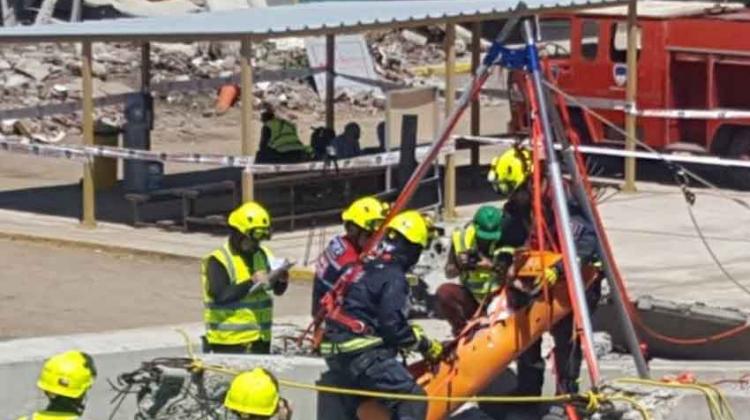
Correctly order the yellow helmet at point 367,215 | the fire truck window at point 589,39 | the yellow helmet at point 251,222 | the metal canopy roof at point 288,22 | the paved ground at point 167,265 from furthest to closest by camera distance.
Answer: the fire truck window at point 589,39, the metal canopy roof at point 288,22, the paved ground at point 167,265, the yellow helmet at point 367,215, the yellow helmet at point 251,222

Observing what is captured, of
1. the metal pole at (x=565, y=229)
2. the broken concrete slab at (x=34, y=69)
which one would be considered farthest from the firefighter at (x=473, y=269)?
the broken concrete slab at (x=34, y=69)

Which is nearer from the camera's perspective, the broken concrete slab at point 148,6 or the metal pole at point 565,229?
the metal pole at point 565,229

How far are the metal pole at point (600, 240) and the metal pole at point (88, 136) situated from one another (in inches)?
394

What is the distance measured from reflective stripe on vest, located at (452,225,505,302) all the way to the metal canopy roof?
6733 millimetres

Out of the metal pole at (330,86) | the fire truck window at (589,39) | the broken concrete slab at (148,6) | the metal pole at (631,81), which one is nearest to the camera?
the metal pole at (631,81)

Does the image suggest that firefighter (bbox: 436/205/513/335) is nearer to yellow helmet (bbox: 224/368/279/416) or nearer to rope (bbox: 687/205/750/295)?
yellow helmet (bbox: 224/368/279/416)

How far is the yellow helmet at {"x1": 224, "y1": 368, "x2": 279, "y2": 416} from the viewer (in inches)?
400

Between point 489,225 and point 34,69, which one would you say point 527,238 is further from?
point 34,69

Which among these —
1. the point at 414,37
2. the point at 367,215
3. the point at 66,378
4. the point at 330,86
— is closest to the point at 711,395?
the point at 367,215

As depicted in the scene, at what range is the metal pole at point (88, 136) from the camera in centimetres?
2217

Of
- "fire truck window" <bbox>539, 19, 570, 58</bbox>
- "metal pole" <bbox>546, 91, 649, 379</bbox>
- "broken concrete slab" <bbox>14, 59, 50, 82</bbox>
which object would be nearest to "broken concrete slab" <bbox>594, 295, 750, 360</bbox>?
"metal pole" <bbox>546, 91, 649, 379</bbox>

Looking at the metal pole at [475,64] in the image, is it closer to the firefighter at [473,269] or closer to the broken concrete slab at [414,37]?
the firefighter at [473,269]

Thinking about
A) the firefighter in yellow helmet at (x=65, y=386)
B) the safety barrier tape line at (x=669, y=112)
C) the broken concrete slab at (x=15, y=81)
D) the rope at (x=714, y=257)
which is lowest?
the rope at (x=714, y=257)

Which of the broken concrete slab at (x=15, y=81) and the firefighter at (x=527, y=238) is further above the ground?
the firefighter at (x=527, y=238)
